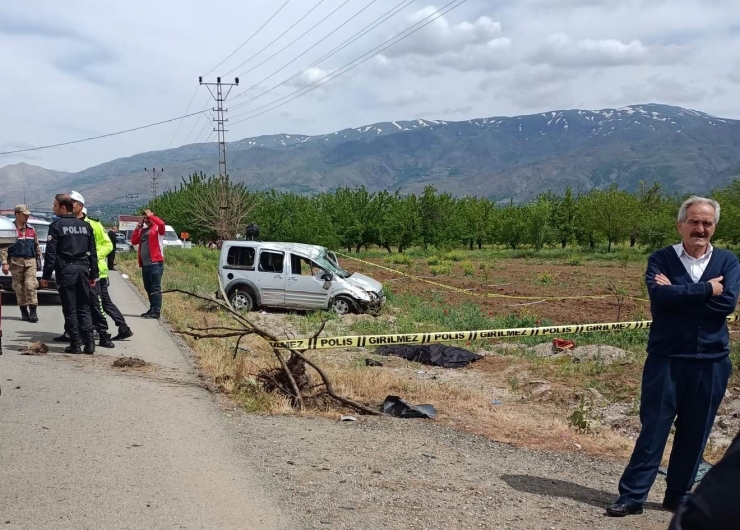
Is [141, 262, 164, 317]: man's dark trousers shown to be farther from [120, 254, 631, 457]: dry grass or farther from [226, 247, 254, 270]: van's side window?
[226, 247, 254, 270]: van's side window

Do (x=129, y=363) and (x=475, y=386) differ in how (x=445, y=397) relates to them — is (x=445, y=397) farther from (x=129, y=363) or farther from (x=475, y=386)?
(x=129, y=363)

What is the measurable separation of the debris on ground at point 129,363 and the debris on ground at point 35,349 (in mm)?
1230

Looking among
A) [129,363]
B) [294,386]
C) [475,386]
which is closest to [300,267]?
[475,386]

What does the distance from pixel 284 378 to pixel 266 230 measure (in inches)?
2166

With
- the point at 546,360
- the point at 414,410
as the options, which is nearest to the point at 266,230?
the point at 546,360

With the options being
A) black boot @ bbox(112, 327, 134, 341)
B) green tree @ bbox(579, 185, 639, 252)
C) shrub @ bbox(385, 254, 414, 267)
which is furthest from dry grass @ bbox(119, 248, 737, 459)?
green tree @ bbox(579, 185, 639, 252)

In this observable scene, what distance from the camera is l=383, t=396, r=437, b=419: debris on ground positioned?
7242mm

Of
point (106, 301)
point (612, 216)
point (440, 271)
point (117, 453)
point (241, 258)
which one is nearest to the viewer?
point (117, 453)

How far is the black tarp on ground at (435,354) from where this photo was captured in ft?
39.2

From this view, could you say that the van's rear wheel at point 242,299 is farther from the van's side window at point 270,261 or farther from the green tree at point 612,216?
the green tree at point 612,216

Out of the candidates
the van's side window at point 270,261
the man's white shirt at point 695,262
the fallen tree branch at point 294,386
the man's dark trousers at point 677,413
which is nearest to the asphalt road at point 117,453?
the fallen tree branch at point 294,386

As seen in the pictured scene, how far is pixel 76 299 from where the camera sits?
935 centimetres

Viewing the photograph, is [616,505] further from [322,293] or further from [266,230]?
[266,230]

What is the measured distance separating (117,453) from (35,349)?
15.3 feet
